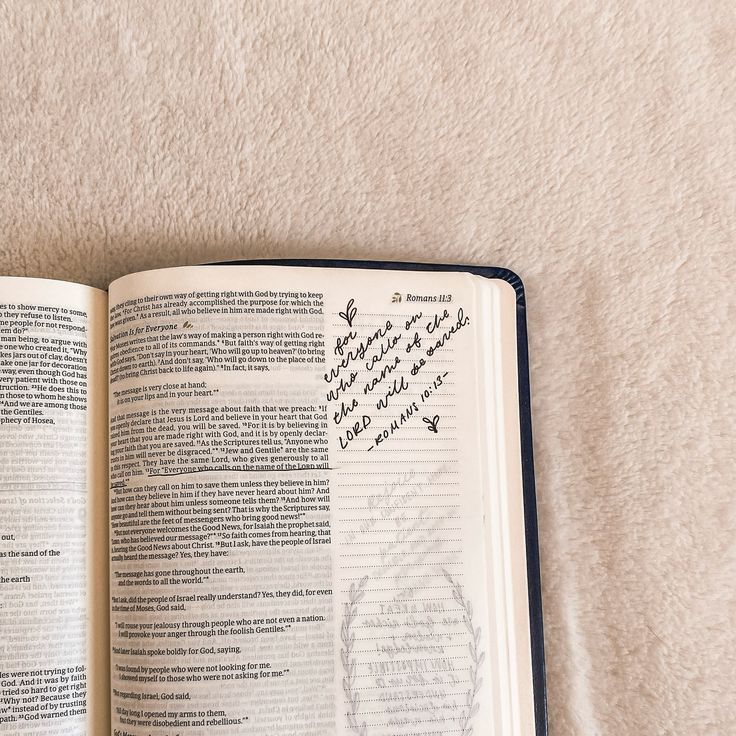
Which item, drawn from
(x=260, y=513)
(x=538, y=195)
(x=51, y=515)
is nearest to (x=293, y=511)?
(x=260, y=513)

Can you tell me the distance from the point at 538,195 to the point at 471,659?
27 cm

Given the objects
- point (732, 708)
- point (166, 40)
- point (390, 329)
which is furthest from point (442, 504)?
point (166, 40)

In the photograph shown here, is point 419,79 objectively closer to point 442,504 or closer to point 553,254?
point 553,254

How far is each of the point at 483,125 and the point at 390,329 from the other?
14 cm

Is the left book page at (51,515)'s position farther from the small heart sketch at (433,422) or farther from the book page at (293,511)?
the small heart sketch at (433,422)

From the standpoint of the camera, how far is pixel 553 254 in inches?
19.3

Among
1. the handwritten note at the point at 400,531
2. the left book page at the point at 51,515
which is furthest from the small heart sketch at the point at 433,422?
the left book page at the point at 51,515

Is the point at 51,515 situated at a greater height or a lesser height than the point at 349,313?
lesser

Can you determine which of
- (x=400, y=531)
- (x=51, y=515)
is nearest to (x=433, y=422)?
(x=400, y=531)

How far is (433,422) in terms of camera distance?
45cm

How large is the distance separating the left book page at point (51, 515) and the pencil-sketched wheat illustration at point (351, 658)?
0.42 feet

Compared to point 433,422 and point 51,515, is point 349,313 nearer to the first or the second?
point 433,422

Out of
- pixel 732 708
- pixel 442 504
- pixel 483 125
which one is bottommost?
pixel 732 708

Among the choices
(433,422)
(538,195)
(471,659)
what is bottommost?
(471,659)
